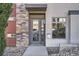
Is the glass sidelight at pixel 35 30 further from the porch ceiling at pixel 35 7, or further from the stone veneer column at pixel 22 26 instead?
the porch ceiling at pixel 35 7

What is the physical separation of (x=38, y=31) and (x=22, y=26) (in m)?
2.21

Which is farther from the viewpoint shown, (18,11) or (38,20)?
Result: (38,20)

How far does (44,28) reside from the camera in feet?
67.3

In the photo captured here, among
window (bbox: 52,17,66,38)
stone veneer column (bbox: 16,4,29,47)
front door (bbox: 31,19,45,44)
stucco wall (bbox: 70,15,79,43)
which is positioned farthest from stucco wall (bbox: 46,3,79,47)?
stone veneer column (bbox: 16,4,29,47)

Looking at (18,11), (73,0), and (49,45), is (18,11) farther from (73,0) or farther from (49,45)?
(73,0)

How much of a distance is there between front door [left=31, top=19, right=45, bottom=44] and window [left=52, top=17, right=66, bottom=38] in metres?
1.19

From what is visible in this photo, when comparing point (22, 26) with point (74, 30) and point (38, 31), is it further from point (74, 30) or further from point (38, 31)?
point (74, 30)

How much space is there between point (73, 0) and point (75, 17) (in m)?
Answer: 16.3

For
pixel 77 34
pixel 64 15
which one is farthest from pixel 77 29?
pixel 64 15

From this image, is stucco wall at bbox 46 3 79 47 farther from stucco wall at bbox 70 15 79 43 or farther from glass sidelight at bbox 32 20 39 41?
glass sidelight at bbox 32 20 39 41

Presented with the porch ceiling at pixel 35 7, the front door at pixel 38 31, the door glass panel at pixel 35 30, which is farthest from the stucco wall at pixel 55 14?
the door glass panel at pixel 35 30

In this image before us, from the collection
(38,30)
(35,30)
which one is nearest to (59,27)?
(38,30)

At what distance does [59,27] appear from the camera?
19.9 meters

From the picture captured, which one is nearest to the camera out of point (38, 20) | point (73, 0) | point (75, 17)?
point (73, 0)
